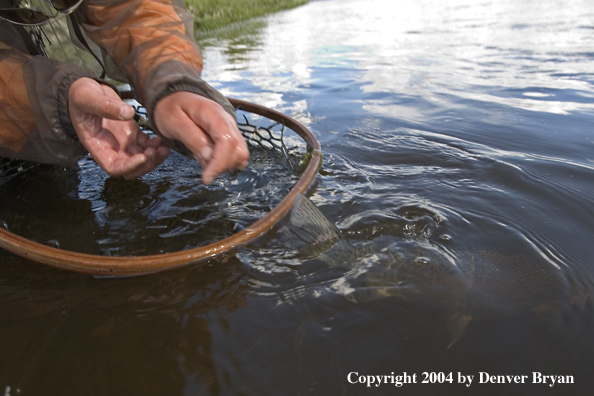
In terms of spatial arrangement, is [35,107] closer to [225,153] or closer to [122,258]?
[122,258]

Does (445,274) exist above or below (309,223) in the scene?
below

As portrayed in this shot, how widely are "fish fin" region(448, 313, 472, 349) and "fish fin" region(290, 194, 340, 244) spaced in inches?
22.2

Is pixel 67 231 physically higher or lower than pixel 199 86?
lower

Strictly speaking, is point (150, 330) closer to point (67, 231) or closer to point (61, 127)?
point (67, 231)

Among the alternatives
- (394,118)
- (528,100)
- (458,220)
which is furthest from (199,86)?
(528,100)

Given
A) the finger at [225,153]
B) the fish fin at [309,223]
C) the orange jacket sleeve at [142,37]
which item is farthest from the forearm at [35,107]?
the fish fin at [309,223]

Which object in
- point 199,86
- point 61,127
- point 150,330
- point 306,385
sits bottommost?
point 306,385

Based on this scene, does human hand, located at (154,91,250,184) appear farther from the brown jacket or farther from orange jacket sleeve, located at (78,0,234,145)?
orange jacket sleeve, located at (78,0,234,145)

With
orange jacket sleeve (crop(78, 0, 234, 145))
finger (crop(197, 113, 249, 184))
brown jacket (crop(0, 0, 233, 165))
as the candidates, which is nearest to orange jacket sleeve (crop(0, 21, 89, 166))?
brown jacket (crop(0, 0, 233, 165))

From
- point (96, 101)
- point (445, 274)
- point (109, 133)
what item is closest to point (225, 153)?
point (96, 101)

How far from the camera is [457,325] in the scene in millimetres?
1197

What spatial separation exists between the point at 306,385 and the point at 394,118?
102 inches

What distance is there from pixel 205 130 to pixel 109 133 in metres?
0.66

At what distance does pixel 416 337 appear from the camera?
117 centimetres
